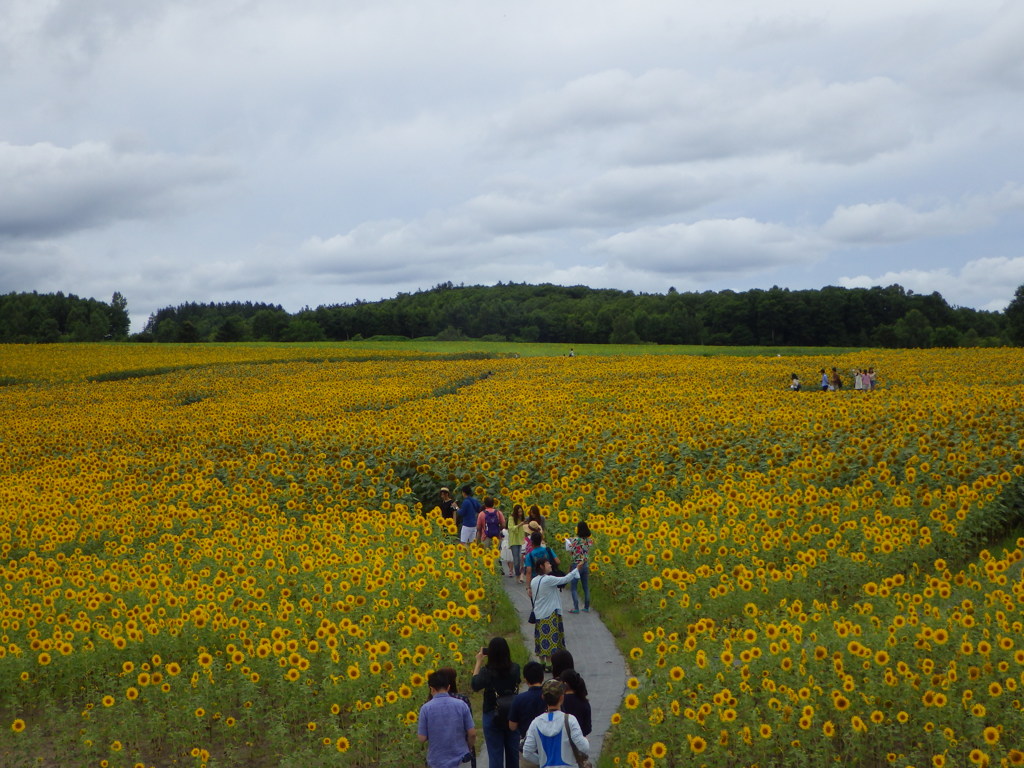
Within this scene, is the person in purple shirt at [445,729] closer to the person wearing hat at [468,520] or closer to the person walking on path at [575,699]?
the person walking on path at [575,699]

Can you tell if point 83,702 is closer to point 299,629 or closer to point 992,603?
point 299,629

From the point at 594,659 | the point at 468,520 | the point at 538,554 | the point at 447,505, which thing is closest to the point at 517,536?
the point at 468,520

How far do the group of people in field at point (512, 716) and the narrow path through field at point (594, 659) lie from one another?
1.20 metres

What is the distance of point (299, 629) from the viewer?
11.4 meters

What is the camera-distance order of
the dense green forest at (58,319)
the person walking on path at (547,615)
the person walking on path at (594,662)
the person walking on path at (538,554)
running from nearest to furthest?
the person walking on path at (594,662)
the person walking on path at (547,615)
the person walking on path at (538,554)
the dense green forest at (58,319)

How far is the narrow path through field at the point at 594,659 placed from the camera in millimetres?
9734

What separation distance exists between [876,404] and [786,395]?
5781 mm

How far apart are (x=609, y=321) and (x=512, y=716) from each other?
349ft

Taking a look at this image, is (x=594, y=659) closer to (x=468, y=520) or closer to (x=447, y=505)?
(x=468, y=520)

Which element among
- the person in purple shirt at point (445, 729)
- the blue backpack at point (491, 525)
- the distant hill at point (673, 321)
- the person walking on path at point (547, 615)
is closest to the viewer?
the person in purple shirt at point (445, 729)

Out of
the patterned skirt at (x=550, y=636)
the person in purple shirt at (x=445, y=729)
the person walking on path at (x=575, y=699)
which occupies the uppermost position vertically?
the person walking on path at (x=575, y=699)

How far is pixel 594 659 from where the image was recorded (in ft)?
39.1

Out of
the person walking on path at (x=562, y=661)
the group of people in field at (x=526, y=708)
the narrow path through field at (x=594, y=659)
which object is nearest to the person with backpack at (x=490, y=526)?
the narrow path through field at (x=594, y=659)

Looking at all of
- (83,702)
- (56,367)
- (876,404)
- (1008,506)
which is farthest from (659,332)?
(83,702)
